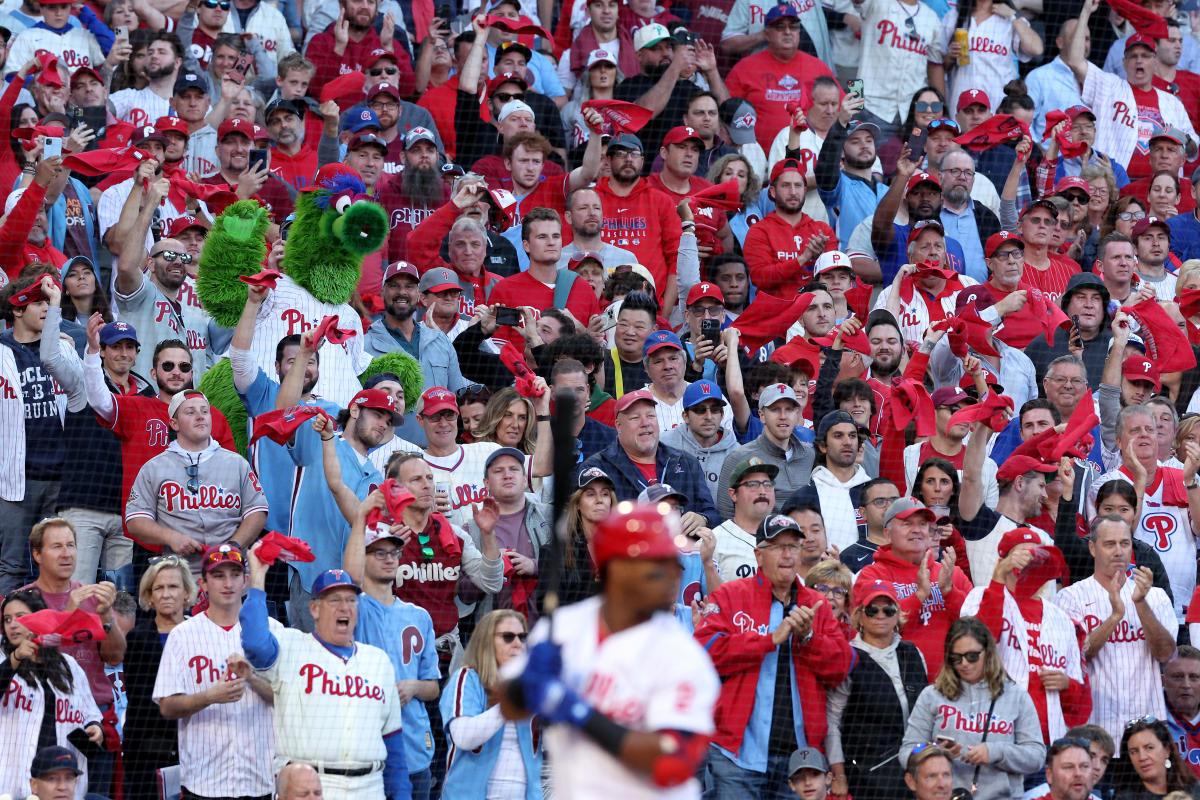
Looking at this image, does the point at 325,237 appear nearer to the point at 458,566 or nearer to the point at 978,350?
the point at 458,566

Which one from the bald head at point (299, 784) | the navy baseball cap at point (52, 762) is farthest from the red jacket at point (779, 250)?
the navy baseball cap at point (52, 762)

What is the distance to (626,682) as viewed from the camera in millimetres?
4043

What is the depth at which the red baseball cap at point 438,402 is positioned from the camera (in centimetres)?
852

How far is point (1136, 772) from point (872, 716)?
4.26 feet

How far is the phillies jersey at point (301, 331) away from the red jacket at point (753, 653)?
7.61 ft

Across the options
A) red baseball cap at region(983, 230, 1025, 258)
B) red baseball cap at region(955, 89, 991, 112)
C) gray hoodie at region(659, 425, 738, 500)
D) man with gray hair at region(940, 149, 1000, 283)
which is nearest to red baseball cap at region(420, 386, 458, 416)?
gray hoodie at region(659, 425, 738, 500)

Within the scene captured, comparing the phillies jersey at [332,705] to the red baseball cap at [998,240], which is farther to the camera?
the red baseball cap at [998,240]

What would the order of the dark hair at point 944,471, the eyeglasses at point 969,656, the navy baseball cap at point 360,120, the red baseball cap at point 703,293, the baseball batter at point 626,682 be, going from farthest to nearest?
the navy baseball cap at point 360,120, the red baseball cap at point 703,293, the dark hair at point 944,471, the eyeglasses at point 969,656, the baseball batter at point 626,682

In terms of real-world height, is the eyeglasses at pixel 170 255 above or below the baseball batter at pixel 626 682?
above

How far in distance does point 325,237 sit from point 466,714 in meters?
2.74

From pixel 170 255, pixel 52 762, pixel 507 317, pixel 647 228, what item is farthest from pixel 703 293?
pixel 52 762

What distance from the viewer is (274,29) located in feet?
42.0

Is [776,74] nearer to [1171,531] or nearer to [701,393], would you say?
[701,393]

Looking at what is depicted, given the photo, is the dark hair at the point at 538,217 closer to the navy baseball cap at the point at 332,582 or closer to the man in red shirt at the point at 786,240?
the man in red shirt at the point at 786,240
